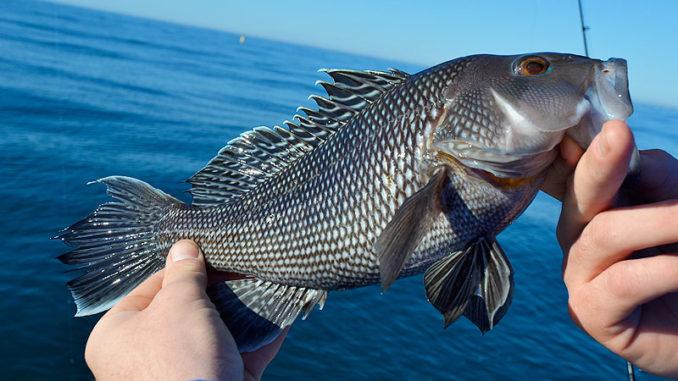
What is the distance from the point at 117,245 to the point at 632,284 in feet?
10.7

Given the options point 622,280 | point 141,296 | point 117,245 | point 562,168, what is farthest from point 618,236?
point 117,245

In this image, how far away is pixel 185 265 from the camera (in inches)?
130

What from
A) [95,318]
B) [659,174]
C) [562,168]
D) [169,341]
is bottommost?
[95,318]

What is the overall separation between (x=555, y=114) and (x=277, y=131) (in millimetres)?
1768

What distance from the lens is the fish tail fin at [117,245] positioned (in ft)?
11.7

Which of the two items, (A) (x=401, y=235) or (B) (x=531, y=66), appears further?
(B) (x=531, y=66)

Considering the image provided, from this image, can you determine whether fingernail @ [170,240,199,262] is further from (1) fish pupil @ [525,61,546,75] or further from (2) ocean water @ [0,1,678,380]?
(2) ocean water @ [0,1,678,380]

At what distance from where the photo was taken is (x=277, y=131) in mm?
3508

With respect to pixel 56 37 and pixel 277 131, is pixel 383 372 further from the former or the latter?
pixel 56 37

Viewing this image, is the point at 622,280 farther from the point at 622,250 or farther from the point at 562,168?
the point at 562,168

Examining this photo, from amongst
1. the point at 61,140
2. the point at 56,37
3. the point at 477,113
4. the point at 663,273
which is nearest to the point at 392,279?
the point at 477,113

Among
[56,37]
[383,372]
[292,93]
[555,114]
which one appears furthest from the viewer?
[56,37]

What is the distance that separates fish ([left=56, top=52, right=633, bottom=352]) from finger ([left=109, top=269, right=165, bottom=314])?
0.87ft

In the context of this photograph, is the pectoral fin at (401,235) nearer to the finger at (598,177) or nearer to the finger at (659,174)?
the finger at (598,177)
